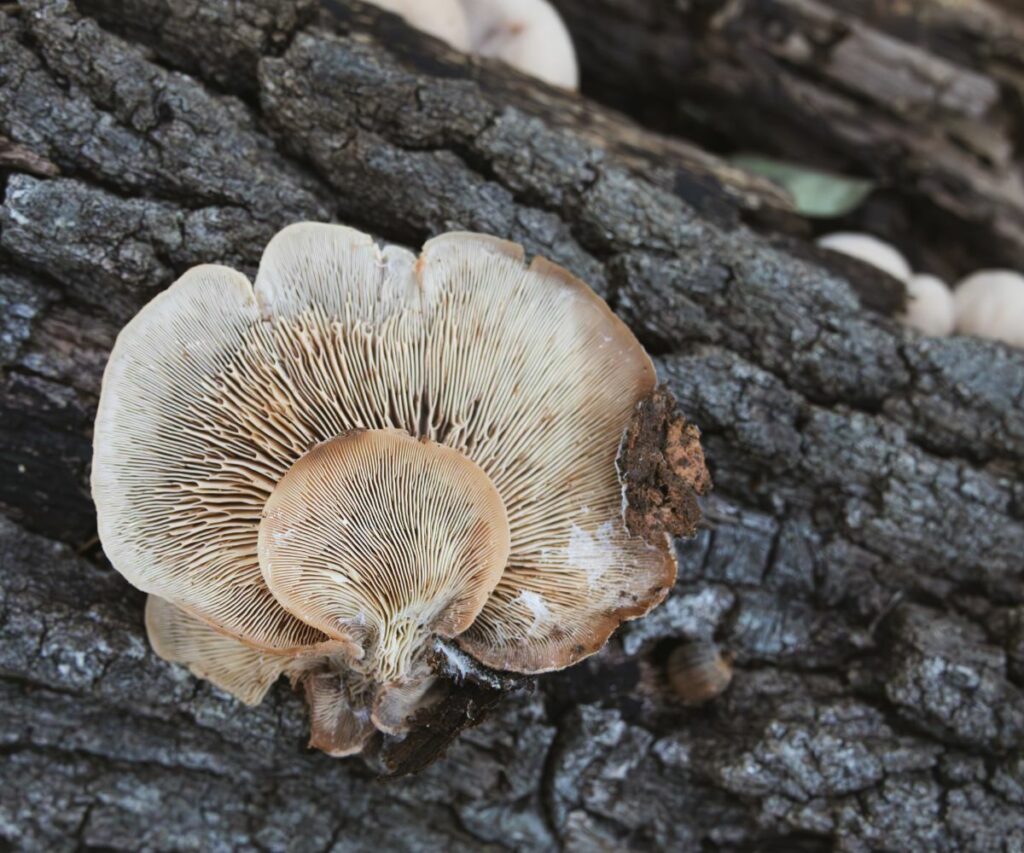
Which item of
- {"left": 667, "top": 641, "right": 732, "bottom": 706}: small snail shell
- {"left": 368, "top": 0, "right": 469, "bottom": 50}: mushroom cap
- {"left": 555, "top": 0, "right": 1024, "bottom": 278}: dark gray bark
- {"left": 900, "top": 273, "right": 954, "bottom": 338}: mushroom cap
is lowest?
{"left": 667, "top": 641, "right": 732, "bottom": 706}: small snail shell

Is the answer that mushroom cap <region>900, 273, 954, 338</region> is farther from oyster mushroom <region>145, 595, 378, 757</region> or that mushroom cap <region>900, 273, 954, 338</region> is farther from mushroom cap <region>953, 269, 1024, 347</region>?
oyster mushroom <region>145, 595, 378, 757</region>

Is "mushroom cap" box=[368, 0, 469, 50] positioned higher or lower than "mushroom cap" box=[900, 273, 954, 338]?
higher

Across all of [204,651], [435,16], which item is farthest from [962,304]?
[204,651]

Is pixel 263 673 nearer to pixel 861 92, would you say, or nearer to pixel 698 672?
pixel 698 672

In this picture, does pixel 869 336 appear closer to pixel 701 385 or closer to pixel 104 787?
pixel 701 385

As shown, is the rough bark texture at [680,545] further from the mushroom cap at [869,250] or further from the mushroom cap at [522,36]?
the mushroom cap at [869,250]

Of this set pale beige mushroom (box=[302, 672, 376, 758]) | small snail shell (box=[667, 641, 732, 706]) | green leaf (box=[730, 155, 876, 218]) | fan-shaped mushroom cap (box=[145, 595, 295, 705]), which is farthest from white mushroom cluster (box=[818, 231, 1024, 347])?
fan-shaped mushroom cap (box=[145, 595, 295, 705])

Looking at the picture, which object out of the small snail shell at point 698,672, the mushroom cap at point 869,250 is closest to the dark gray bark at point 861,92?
the mushroom cap at point 869,250
